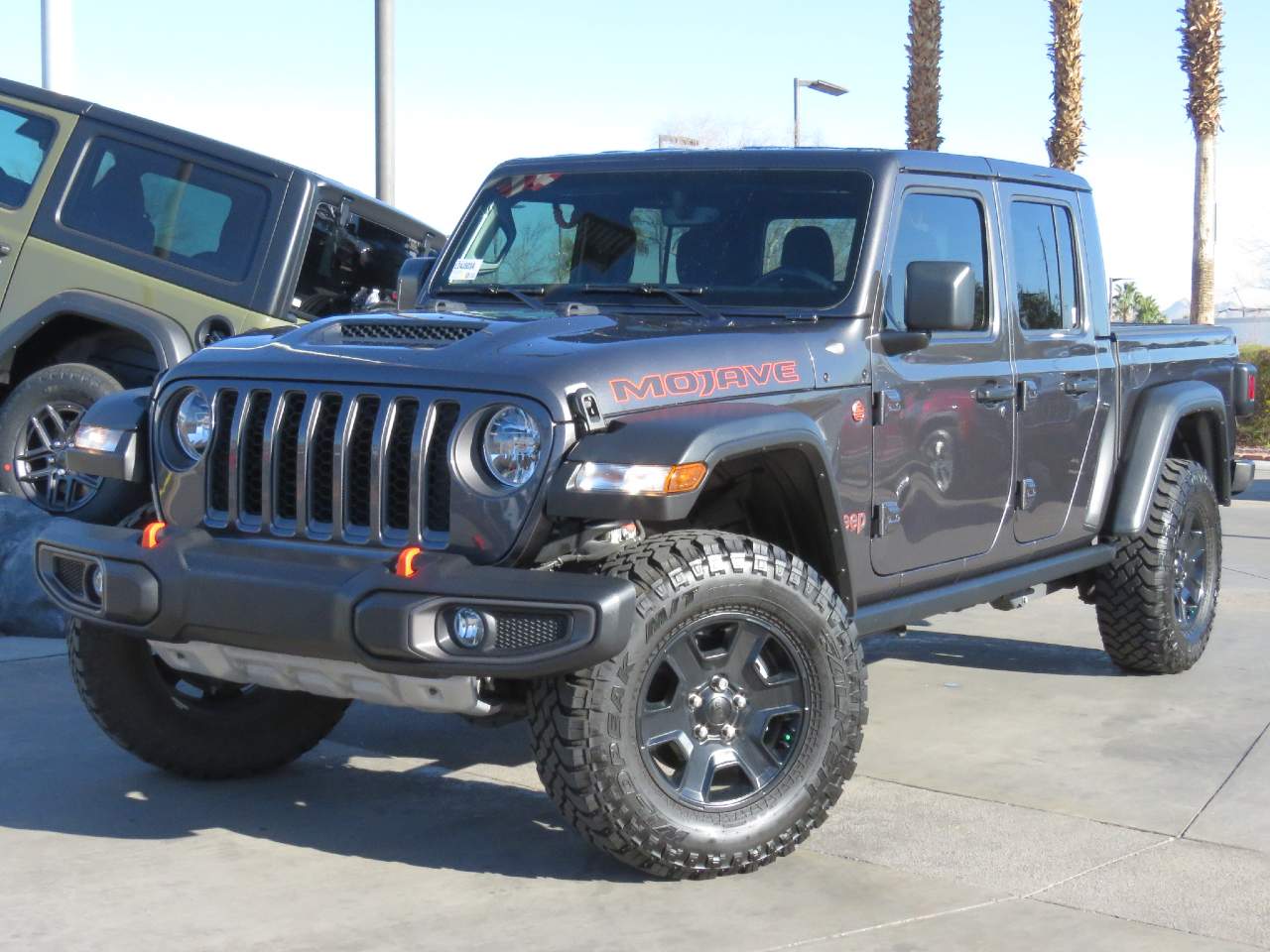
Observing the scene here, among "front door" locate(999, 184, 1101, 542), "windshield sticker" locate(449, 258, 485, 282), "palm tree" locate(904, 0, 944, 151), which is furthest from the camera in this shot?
"palm tree" locate(904, 0, 944, 151)

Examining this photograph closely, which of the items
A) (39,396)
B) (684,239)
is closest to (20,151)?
(39,396)

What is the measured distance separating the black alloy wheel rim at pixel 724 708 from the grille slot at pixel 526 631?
0.41 metres

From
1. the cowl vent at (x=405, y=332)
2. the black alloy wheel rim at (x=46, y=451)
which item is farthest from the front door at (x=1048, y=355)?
the black alloy wheel rim at (x=46, y=451)

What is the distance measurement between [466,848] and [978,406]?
220cm

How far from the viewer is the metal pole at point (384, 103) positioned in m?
11.6

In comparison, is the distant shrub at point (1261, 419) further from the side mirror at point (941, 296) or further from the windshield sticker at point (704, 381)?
the windshield sticker at point (704, 381)

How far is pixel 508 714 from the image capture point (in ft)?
13.6

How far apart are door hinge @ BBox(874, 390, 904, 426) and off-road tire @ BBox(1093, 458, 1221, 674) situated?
6.34ft

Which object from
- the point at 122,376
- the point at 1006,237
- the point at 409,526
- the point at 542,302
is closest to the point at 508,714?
the point at 409,526

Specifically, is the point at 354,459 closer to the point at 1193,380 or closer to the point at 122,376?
the point at 1193,380

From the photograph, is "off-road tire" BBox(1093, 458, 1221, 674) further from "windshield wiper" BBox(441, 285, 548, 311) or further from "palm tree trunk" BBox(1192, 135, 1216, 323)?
"palm tree trunk" BBox(1192, 135, 1216, 323)

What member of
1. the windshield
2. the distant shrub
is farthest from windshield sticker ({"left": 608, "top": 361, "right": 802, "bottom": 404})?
the distant shrub

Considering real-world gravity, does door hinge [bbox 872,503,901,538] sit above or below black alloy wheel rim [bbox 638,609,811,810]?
above

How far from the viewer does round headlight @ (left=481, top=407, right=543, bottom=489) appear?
3.99m
